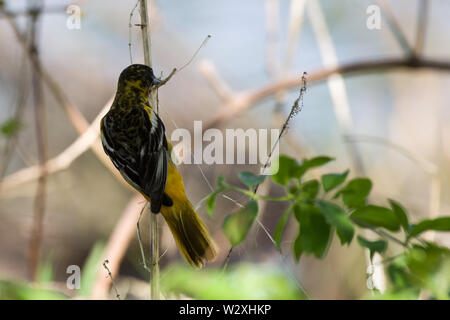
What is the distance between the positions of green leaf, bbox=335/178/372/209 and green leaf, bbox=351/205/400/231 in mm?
18

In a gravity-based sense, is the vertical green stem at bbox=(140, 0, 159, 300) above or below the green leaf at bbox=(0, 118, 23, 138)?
below

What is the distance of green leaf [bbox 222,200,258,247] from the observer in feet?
4.40

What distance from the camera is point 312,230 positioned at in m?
1.43

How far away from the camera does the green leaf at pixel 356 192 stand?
151 cm

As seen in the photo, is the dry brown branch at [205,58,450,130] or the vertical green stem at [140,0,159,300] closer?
the vertical green stem at [140,0,159,300]

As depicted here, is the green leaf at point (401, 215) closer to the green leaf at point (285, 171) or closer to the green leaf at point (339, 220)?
the green leaf at point (339, 220)

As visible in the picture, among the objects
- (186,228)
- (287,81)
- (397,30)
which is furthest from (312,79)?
(186,228)

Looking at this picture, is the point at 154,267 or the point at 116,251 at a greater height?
the point at 116,251

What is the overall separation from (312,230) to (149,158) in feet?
2.33

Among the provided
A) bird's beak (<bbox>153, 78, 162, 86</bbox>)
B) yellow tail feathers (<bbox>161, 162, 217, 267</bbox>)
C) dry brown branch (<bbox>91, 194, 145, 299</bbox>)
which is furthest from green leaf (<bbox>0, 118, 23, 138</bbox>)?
bird's beak (<bbox>153, 78, 162, 86</bbox>)

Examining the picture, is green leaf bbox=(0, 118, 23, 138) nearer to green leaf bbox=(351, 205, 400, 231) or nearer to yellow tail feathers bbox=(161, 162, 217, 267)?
yellow tail feathers bbox=(161, 162, 217, 267)

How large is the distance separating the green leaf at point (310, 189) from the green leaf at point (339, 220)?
0.06 m

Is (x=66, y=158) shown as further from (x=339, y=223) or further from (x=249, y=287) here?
(x=249, y=287)
